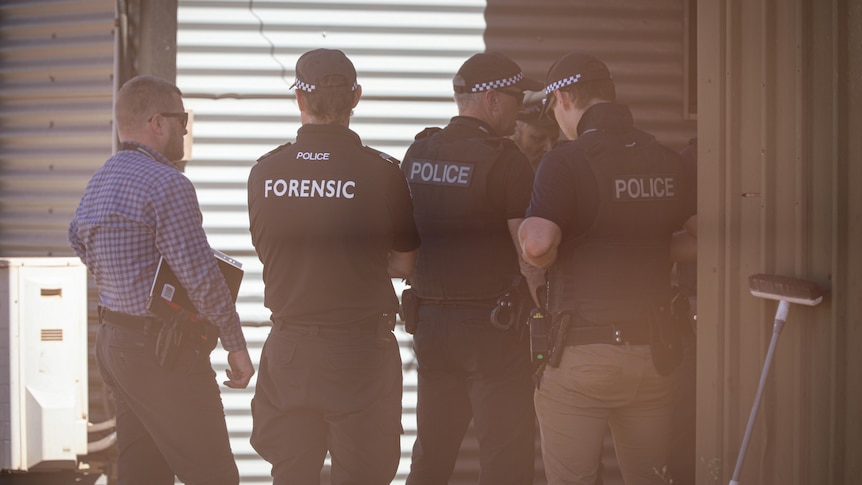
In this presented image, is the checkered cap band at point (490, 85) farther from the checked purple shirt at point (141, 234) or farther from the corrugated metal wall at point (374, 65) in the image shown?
the corrugated metal wall at point (374, 65)

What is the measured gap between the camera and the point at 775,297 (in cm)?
325

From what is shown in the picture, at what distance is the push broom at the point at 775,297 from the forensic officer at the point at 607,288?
31 centimetres

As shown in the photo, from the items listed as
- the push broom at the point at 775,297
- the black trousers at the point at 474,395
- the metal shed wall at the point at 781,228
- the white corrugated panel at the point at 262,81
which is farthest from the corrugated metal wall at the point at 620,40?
the push broom at the point at 775,297

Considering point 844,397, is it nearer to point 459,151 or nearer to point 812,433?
point 812,433

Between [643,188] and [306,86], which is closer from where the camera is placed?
[643,188]

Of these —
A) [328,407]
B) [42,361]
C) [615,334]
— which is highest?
[615,334]

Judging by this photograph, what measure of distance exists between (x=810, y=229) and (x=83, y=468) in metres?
5.02

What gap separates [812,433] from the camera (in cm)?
317

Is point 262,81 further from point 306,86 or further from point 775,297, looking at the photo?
point 775,297

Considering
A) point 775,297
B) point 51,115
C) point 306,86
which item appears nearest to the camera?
point 775,297

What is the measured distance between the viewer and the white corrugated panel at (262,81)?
5.86 meters

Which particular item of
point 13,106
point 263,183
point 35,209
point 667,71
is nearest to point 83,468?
point 35,209

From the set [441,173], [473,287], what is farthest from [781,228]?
[441,173]

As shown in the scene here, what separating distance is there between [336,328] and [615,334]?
1076 millimetres
